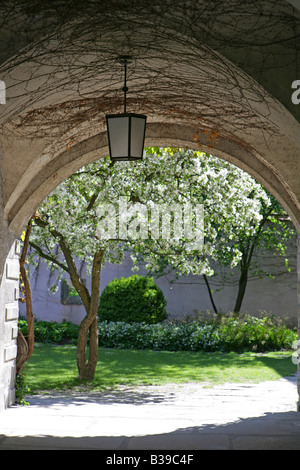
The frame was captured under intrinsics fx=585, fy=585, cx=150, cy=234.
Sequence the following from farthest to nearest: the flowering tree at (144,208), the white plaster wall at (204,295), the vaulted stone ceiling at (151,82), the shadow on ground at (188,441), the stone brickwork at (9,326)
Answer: the white plaster wall at (204,295) < the flowering tree at (144,208) < the stone brickwork at (9,326) < the shadow on ground at (188,441) < the vaulted stone ceiling at (151,82)

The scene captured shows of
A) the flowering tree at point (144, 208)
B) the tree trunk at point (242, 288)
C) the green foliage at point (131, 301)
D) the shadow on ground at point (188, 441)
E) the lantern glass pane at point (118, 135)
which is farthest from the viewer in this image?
the tree trunk at point (242, 288)

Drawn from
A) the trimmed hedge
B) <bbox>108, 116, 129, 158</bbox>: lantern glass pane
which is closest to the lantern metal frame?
<bbox>108, 116, 129, 158</bbox>: lantern glass pane

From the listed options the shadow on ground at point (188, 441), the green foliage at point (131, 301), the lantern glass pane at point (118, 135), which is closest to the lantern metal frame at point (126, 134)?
the lantern glass pane at point (118, 135)

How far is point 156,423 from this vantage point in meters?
5.57

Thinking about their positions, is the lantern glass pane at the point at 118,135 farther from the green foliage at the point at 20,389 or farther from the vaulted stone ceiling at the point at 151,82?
the green foliage at the point at 20,389

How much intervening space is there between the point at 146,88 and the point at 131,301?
11271 mm

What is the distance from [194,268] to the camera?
10695 mm

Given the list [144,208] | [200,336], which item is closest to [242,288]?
[200,336]

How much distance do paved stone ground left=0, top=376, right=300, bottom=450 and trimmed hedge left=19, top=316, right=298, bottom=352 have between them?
5.90 meters

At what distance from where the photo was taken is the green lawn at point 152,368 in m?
10.4

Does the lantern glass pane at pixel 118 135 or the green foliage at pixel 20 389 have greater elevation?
the lantern glass pane at pixel 118 135

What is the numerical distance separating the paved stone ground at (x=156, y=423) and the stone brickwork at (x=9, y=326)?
27 cm

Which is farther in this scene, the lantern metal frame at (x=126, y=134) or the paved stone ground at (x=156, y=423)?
the lantern metal frame at (x=126, y=134)

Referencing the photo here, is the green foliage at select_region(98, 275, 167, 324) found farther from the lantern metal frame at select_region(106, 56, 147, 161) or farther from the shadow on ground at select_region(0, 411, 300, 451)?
the lantern metal frame at select_region(106, 56, 147, 161)
